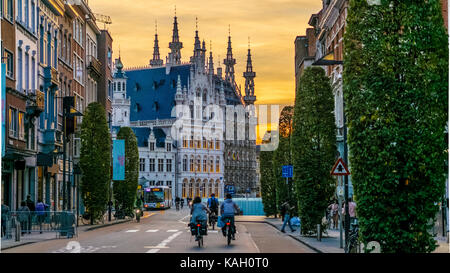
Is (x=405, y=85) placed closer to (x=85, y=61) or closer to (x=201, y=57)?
(x=85, y=61)

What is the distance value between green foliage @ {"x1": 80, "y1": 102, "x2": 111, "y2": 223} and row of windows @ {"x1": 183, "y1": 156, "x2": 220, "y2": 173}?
11129 cm

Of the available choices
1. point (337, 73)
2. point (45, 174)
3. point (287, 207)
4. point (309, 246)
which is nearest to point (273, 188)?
point (337, 73)

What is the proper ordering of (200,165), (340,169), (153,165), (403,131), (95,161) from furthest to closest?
(200,165) < (153,165) < (95,161) < (340,169) < (403,131)

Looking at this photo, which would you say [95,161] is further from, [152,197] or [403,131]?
[152,197]

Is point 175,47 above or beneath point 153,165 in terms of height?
above

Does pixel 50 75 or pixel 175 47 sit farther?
pixel 175 47

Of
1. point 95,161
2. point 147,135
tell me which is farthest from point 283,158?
point 147,135

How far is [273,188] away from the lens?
70.7m

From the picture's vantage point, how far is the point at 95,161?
54562 millimetres

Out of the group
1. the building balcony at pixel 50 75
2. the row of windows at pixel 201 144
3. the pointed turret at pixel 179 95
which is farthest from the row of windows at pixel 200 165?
the building balcony at pixel 50 75

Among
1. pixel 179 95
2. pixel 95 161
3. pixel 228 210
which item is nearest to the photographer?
pixel 228 210

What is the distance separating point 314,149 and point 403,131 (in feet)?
58.8

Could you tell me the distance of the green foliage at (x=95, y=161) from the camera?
54094 mm

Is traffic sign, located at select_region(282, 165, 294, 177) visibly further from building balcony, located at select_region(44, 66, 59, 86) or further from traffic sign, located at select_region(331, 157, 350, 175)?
traffic sign, located at select_region(331, 157, 350, 175)
